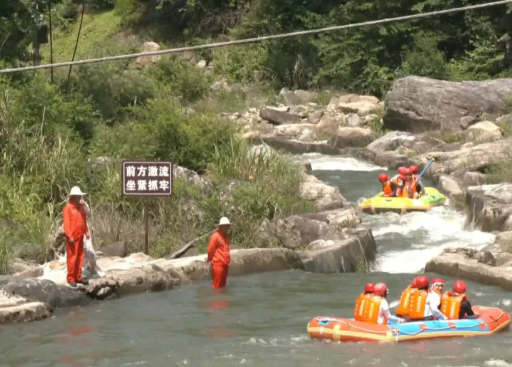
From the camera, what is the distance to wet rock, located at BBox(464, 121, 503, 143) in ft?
102

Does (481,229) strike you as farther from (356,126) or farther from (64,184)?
(356,126)

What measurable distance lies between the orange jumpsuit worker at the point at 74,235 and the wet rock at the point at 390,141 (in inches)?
707

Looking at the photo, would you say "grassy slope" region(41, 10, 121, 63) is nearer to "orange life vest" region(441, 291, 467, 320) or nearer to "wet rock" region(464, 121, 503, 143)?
"wet rock" region(464, 121, 503, 143)

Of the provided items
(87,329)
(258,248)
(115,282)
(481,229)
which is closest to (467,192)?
(481,229)

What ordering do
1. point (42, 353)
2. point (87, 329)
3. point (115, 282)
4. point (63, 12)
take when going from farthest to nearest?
point (63, 12)
point (115, 282)
point (87, 329)
point (42, 353)

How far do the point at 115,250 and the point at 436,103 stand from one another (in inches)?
724

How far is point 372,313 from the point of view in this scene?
1426cm

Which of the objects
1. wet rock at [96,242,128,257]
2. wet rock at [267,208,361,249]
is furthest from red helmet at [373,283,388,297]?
wet rock at [267,208,361,249]

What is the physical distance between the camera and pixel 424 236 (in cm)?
2286

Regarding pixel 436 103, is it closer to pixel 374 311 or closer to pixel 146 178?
pixel 146 178

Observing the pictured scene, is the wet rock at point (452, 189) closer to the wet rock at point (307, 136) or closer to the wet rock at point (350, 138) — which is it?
the wet rock at point (350, 138)

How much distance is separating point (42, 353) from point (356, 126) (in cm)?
2477

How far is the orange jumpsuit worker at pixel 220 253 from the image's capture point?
17500mm

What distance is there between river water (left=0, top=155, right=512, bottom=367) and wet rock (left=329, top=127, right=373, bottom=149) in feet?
46.5
